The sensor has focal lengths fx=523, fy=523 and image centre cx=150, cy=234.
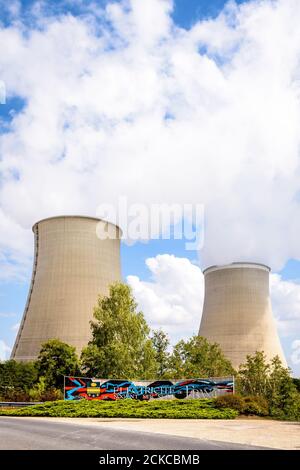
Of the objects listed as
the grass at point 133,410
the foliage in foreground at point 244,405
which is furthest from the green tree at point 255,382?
the foliage in foreground at point 244,405

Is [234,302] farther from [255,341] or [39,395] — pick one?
[39,395]

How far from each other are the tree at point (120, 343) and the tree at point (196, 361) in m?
2.47

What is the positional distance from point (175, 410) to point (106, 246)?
709 inches

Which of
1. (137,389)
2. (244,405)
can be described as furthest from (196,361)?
(244,405)

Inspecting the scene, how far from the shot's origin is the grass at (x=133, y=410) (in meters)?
14.7

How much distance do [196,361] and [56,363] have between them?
7.43m

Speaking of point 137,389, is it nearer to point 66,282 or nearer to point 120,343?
point 120,343

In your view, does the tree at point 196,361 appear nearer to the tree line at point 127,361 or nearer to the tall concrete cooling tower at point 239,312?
the tree line at point 127,361

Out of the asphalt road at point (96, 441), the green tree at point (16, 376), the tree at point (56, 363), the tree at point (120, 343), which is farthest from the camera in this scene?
the green tree at point (16, 376)

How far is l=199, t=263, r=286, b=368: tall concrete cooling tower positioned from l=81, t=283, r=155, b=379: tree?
9884 millimetres

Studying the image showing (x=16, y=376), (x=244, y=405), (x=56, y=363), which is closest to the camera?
(x=244, y=405)

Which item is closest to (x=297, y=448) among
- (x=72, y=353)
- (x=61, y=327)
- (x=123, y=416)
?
(x=123, y=416)

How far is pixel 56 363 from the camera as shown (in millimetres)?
27828

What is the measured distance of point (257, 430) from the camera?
34.7 ft
